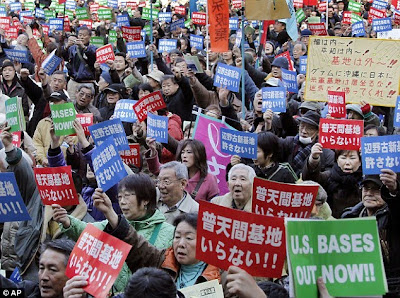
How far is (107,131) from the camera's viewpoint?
7180mm

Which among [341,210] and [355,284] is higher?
[355,284]

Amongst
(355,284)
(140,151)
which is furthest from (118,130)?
(355,284)

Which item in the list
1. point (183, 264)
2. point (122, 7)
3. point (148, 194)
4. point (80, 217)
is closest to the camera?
point (183, 264)

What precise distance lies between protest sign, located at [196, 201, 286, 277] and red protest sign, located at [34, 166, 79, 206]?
5.97 ft

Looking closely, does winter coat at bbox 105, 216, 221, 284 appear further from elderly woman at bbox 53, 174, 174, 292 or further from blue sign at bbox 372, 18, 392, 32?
blue sign at bbox 372, 18, 392, 32

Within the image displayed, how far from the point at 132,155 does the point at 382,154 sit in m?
2.43

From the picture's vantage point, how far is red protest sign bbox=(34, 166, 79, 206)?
5840 millimetres

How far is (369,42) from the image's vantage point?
29.8 ft

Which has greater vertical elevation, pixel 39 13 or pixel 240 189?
pixel 240 189

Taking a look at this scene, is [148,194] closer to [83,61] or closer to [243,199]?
[243,199]

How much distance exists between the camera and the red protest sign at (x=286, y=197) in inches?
209

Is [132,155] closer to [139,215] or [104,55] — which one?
[139,215]

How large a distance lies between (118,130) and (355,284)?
157 inches

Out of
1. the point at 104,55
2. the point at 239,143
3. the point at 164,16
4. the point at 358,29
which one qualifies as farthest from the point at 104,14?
the point at 239,143
